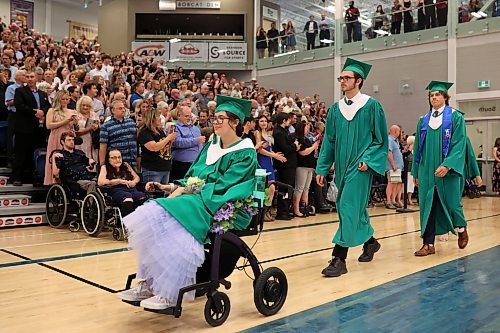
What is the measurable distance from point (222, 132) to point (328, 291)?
53.3 inches

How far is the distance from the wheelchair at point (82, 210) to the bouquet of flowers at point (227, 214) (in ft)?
8.97

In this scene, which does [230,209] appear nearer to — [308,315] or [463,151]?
[308,315]

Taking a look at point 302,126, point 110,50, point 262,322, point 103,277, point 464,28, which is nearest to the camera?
point 262,322

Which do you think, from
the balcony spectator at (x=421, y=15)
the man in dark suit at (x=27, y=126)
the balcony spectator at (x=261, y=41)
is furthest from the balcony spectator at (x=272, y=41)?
the man in dark suit at (x=27, y=126)

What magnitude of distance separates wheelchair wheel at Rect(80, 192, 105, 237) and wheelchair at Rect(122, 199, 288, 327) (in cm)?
268

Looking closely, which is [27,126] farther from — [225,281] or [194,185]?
[225,281]

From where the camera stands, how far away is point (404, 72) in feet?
50.6

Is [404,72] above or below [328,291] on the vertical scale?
above

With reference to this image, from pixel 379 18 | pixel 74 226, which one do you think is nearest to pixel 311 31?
pixel 379 18

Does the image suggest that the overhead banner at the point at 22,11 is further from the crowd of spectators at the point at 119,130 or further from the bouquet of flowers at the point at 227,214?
the bouquet of flowers at the point at 227,214

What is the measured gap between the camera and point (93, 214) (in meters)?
5.69

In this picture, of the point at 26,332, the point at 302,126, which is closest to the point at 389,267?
the point at 26,332

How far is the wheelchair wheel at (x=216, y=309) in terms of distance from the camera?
109 inches

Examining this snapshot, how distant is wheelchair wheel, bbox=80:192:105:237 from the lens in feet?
18.2
